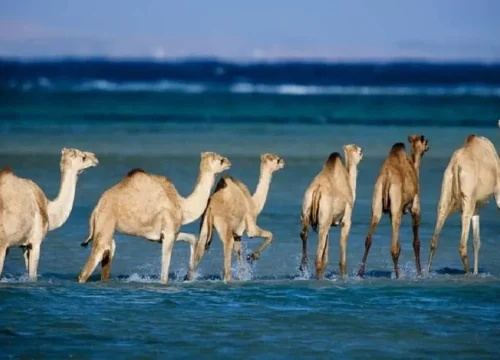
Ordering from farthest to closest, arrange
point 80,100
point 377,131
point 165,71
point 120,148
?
point 165,71
point 80,100
point 377,131
point 120,148

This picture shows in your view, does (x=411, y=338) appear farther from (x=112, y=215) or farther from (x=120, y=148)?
(x=120, y=148)

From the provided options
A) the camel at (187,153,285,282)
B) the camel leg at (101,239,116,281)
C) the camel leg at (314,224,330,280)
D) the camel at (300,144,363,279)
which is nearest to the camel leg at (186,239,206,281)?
the camel at (187,153,285,282)

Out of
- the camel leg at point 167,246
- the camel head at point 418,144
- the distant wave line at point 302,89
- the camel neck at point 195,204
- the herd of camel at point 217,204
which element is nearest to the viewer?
the herd of camel at point 217,204

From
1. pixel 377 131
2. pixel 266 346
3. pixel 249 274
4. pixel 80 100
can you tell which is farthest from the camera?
pixel 80 100

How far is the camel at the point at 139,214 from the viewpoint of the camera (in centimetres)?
1312

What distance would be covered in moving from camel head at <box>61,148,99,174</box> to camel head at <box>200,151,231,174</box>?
104 cm

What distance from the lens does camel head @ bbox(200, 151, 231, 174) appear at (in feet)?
45.1

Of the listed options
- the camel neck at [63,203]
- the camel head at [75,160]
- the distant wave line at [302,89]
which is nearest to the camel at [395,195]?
the camel head at [75,160]

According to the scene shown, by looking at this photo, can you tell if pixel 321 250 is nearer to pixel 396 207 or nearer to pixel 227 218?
pixel 227 218

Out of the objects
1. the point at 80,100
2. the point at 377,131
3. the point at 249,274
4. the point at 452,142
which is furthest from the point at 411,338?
the point at 80,100

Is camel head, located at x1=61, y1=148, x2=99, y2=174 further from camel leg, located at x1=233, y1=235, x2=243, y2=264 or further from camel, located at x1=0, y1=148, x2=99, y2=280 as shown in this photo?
camel leg, located at x1=233, y1=235, x2=243, y2=264

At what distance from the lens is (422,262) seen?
15.5 meters

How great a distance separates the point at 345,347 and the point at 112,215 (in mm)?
2845

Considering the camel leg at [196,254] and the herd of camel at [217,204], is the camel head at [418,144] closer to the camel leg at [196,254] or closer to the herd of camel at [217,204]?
A: the herd of camel at [217,204]
